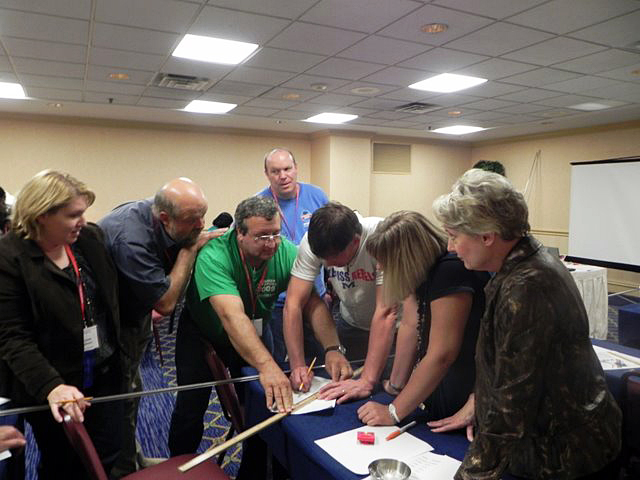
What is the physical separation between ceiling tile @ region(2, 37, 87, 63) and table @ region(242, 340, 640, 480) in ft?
10.6

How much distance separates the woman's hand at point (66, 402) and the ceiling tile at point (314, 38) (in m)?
2.59

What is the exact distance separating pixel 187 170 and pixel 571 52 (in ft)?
18.5

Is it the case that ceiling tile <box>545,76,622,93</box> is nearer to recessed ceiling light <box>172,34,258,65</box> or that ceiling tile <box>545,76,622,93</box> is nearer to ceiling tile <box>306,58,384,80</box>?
ceiling tile <box>306,58,384,80</box>

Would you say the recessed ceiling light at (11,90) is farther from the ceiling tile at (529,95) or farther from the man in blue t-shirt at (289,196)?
the ceiling tile at (529,95)

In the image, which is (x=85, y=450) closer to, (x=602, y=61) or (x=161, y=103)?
(x=602, y=61)

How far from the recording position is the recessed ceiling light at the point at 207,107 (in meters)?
5.64

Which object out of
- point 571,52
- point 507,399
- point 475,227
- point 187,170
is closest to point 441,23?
point 571,52

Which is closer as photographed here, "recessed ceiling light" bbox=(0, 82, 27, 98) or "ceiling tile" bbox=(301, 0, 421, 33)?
"ceiling tile" bbox=(301, 0, 421, 33)

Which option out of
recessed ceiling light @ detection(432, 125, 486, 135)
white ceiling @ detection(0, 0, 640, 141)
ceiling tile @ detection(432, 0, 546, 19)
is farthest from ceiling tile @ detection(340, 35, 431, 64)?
recessed ceiling light @ detection(432, 125, 486, 135)

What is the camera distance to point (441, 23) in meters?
3.07

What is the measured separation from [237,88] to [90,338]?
12.3ft

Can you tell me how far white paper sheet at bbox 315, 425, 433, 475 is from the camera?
114cm

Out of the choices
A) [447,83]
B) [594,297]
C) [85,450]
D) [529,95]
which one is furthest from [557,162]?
[85,450]

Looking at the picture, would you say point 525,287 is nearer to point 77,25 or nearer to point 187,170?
point 77,25
